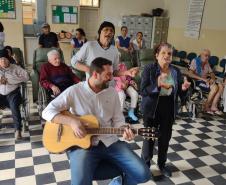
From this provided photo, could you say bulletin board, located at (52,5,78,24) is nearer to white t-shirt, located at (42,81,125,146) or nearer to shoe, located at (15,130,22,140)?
shoe, located at (15,130,22,140)

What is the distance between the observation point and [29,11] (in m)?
8.50

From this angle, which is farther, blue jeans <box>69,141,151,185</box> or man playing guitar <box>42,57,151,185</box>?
man playing guitar <box>42,57,151,185</box>

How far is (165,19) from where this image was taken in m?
8.77

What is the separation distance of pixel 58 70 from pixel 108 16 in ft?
18.1

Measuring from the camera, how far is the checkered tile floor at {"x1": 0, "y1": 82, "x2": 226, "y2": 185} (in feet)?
8.43

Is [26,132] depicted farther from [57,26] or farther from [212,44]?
[212,44]

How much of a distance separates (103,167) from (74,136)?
0.98 ft

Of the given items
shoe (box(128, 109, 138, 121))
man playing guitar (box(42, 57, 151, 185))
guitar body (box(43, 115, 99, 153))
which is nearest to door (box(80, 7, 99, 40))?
shoe (box(128, 109, 138, 121))

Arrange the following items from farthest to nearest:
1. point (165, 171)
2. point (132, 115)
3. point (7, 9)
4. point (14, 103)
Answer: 1. point (7, 9)
2. point (132, 115)
3. point (14, 103)
4. point (165, 171)

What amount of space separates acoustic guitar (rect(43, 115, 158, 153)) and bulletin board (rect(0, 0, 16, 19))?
18.8ft

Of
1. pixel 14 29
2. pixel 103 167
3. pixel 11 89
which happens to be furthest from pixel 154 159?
pixel 14 29

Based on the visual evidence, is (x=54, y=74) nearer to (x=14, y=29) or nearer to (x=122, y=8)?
(x=14, y=29)

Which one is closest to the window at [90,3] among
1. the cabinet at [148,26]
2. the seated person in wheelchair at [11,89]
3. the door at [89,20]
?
the door at [89,20]

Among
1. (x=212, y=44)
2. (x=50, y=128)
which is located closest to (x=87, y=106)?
(x=50, y=128)
